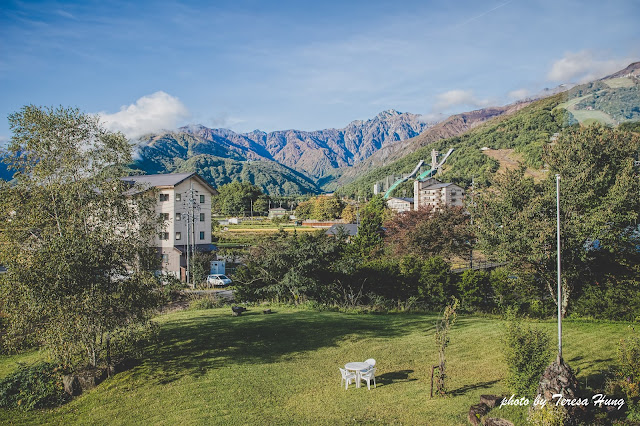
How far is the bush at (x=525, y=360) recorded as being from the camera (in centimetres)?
746

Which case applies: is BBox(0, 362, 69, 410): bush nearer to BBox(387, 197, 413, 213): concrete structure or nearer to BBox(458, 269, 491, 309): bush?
BBox(458, 269, 491, 309): bush

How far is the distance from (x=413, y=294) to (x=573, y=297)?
7.44 m

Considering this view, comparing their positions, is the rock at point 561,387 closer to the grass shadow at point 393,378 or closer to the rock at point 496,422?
the rock at point 496,422

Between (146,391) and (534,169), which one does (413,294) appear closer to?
(146,391)

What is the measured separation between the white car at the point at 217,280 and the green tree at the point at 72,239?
70.0 feet

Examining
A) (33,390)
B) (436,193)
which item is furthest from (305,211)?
(33,390)

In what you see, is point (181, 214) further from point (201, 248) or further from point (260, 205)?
point (260, 205)

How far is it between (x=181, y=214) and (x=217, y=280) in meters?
9.81

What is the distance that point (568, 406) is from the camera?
659cm

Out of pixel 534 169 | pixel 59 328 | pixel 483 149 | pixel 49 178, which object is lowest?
pixel 59 328

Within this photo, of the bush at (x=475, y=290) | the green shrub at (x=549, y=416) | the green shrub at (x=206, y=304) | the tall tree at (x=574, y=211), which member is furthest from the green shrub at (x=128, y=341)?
the bush at (x=475, y=290)

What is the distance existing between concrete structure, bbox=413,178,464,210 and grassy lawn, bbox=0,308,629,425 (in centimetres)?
7286

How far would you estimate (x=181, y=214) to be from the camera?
39.4 meters

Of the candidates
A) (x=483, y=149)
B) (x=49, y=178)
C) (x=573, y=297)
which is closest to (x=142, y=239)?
(x=49, y=178)
